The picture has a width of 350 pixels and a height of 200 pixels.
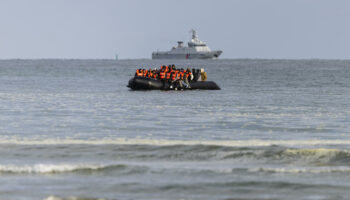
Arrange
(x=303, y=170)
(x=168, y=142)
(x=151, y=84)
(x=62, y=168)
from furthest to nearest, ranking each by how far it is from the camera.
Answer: (x=151, y=84) → (x=168, y=142) → (x=303, y=170) → (x=62, y=168)

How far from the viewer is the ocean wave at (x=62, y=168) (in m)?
13.4

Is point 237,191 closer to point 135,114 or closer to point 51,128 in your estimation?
point 51,128

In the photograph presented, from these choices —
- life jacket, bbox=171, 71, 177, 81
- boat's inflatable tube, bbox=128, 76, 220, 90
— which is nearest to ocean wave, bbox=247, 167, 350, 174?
boat's inflatable tube, bbox=128, 76, 220, 90

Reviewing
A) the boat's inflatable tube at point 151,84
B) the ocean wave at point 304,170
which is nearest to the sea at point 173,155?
the ocean wave at point 304,170

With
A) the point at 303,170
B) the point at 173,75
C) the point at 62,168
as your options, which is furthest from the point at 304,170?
the point at 173,75

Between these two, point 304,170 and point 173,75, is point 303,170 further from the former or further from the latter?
point 173,75

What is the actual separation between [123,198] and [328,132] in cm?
1097

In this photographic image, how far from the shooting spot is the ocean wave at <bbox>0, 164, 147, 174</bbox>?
44.1 ft

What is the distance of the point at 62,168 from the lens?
13695 millimetres

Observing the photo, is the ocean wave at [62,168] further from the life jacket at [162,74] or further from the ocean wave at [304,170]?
the life jacket at [162,74]

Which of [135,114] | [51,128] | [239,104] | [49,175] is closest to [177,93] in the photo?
[239,104]

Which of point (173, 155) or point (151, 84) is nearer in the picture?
point (173, 155)

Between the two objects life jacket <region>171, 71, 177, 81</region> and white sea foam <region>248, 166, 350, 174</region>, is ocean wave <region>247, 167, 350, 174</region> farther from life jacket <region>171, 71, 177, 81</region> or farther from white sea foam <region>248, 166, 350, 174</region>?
life jacket <region>171, 71, 177, 81</region>

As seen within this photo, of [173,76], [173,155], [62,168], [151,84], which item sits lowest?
[151,84]
